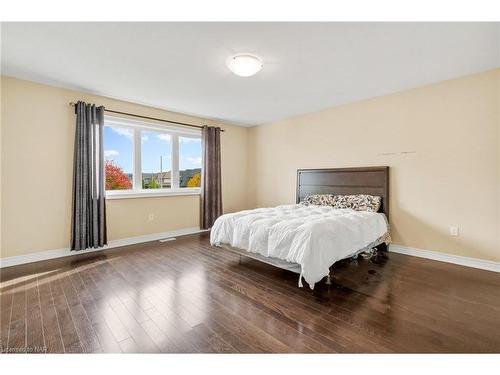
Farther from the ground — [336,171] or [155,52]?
[155,52]

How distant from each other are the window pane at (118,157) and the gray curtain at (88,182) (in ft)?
1.10

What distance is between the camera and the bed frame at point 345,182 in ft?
11.9

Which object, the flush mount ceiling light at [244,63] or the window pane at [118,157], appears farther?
the window pane at [118,157]

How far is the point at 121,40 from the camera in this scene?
2176mm

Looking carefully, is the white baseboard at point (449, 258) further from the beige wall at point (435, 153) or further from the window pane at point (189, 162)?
the window pane at point (189, 162)

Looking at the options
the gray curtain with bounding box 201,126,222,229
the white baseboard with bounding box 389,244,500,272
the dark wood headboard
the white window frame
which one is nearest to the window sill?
the white window frame

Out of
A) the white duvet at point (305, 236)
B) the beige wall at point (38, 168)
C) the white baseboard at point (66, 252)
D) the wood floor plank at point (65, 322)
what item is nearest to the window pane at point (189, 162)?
the white baseboard at point (66, 252)

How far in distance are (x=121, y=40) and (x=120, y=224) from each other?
2.83 m

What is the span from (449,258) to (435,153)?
1.40 m

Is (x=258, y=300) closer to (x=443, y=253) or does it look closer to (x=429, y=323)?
(x=429, y=323)

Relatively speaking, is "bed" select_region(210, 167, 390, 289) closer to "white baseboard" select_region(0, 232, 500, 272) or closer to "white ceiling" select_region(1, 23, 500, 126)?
"white baseboard" select_region(0, 232, 500, 272)

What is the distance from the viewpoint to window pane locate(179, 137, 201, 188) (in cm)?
486

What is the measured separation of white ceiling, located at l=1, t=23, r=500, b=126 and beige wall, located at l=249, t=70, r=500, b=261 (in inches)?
11.2
